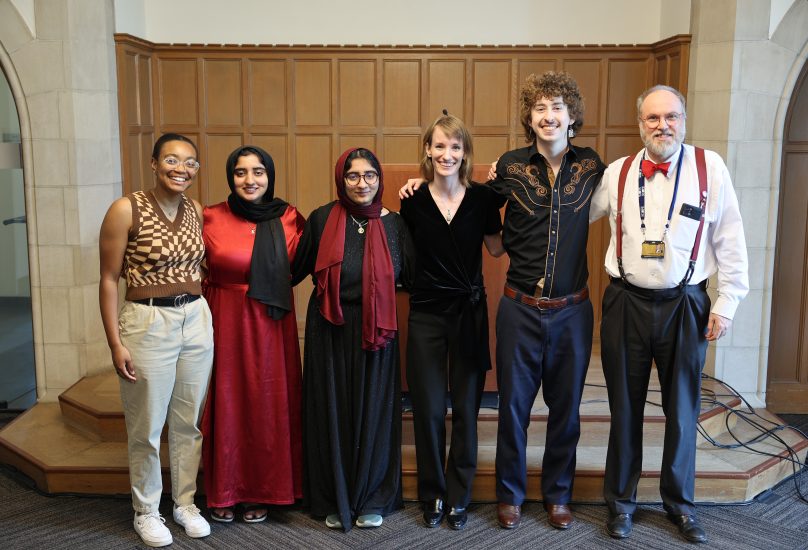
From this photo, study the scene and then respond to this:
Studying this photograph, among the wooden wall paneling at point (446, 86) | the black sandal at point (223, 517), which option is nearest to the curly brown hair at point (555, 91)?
the black sandal at point (223, 517)

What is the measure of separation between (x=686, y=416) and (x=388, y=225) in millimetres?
1393

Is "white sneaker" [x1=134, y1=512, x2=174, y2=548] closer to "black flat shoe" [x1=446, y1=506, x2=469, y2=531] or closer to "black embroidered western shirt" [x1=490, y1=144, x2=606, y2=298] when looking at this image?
"black flat shoe" [x1=446, y1=506, x2=469, y2=531]

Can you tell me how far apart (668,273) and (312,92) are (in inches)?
125

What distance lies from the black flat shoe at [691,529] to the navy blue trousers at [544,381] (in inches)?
18.2

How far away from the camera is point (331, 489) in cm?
350

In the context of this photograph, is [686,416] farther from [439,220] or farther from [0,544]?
[0,544]

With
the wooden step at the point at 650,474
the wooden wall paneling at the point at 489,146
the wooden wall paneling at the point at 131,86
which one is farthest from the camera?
the wooden wall paneling at the point at 489,146

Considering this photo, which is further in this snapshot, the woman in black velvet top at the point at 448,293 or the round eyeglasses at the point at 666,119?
the woman in black velvet top at the point at 448,293

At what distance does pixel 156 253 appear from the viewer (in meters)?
3.15

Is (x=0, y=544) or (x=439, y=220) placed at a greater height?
(x=439, y=220)

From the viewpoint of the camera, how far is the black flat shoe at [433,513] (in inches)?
138

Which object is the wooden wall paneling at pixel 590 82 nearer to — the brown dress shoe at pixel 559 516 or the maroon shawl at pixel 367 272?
the maroon shawl at pixel 367 272

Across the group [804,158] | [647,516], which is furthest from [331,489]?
[804,158]

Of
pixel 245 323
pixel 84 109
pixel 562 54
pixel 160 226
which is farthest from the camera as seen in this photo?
pixel 562 54
